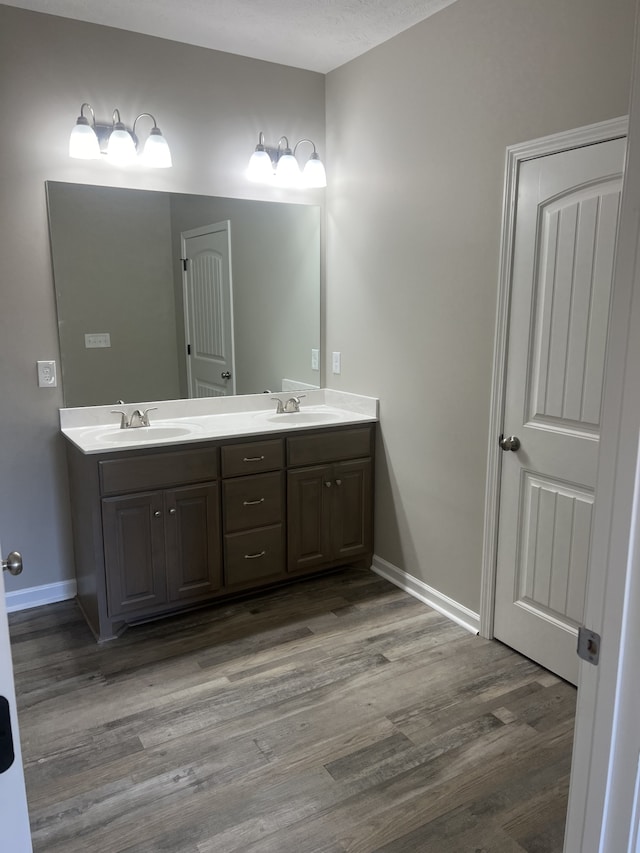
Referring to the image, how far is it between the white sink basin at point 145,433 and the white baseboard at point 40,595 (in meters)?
0.83

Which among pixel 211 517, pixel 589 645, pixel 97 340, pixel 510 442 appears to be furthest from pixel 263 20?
pixel 589 645

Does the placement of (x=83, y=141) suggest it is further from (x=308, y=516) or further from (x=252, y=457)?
(x=308, y=516)

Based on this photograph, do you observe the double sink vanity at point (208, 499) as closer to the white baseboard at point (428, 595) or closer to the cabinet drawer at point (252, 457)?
the cabinet drawer at point (252, 457)

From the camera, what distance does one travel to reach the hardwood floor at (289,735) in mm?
1780

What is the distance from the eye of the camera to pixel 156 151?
2916 millimetres

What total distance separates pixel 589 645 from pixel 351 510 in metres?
2.44

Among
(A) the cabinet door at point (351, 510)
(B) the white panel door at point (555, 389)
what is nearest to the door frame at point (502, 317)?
(B) the white panel door at point (555, 389)

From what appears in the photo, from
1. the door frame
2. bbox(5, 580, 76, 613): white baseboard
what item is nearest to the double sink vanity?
bbox(5, 580, 76, 613): white baseboard

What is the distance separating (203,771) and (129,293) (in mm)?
2161

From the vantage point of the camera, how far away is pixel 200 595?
9.63 feet

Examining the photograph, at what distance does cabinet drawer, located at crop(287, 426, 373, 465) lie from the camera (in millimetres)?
3102

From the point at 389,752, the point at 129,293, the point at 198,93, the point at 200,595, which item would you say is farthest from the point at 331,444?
the point at 198,93

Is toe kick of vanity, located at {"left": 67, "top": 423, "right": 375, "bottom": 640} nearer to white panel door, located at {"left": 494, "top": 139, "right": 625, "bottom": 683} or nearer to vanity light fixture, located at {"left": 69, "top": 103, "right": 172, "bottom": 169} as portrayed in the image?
white panel door, located at {"left": 494, "top": 139, "right": 625, "bottom": 683}

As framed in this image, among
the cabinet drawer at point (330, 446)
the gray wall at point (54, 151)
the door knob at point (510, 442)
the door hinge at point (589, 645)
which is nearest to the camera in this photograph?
the door hinge at point (589, 645)
